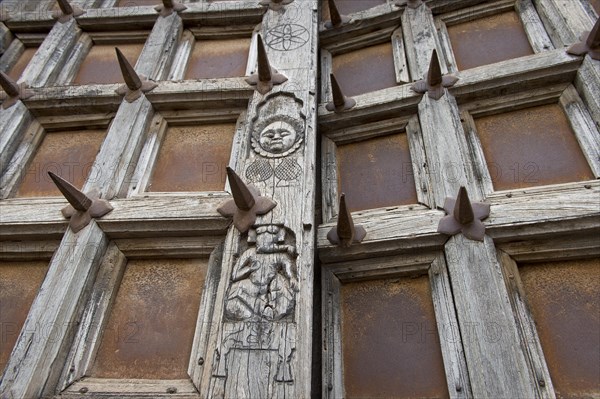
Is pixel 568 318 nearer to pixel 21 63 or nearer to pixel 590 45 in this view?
pixel 590 45

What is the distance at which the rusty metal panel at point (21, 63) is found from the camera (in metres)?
2.41

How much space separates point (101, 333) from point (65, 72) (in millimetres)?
1489

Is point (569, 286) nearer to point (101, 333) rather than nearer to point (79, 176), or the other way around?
point (101, 333)

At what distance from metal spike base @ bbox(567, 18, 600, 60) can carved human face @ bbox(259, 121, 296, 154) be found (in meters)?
1.05

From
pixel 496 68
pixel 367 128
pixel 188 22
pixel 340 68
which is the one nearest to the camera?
pixel 496 68

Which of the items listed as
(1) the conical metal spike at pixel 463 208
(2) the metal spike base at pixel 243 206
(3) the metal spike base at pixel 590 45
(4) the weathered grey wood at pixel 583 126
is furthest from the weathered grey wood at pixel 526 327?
(3) the metal spike base at pixel 590 45

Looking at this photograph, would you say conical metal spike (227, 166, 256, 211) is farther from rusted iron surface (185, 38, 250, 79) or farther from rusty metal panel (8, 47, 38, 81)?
rusty metal panel (8, 47, 38, 81)

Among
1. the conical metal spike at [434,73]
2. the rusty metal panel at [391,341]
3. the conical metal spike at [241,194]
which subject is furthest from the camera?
the conical metal spike at [434,73]

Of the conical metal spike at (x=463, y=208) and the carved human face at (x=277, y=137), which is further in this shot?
the carved human face at (x=277, y=137)

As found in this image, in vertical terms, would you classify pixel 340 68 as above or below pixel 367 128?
above


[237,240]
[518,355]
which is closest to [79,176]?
[237,240]

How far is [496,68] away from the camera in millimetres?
1686

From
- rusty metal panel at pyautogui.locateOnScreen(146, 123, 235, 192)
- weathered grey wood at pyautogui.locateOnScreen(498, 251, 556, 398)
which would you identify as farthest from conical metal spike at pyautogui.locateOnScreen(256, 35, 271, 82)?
weathered grey wood at pyautogui.locateOnScreen(498, 251, 556, 398)

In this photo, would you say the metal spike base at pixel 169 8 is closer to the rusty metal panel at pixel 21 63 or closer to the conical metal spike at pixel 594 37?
the rusty metal panel at pixel 21 63
